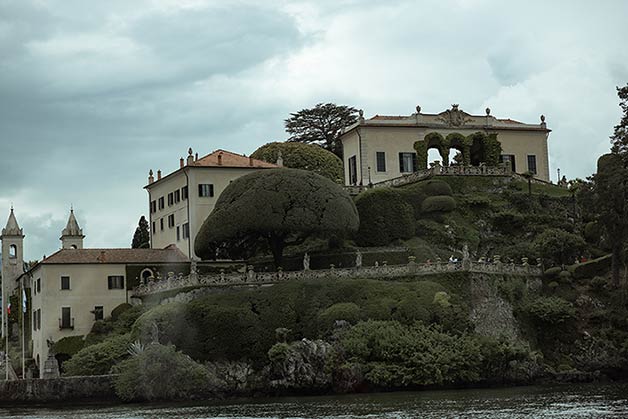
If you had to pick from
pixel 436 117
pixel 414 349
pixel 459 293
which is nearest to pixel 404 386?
pixel 414 349

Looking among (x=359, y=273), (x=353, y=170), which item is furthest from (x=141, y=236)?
(x=359, y=273)

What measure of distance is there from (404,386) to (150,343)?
604 inches

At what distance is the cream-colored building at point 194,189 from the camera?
95750mm

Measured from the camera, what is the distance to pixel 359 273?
81.0 meters

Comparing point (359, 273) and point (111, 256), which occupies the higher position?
point (111, 256)

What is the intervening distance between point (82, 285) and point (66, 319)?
2601 millimetres

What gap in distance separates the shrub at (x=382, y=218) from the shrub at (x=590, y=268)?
1254 cm

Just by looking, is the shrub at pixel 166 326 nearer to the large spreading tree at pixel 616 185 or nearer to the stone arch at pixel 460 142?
the large spreading tree at pixel 616 185

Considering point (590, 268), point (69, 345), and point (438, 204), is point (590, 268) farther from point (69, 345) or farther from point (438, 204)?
point (69, 345)

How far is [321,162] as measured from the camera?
373 ft

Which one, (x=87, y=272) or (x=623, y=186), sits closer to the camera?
(x=623, y=186)

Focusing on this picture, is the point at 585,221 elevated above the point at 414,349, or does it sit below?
above

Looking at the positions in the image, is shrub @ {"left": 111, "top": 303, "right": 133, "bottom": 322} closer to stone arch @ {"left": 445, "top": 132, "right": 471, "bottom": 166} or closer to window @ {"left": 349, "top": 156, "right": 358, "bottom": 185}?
window @ {"left": 349, "top": 156, "right": 358, "bottom": 185}

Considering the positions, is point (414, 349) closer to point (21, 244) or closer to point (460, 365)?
point (460, 365)
